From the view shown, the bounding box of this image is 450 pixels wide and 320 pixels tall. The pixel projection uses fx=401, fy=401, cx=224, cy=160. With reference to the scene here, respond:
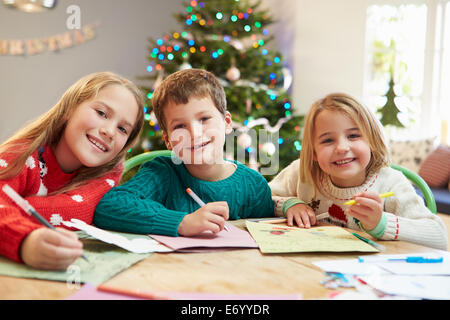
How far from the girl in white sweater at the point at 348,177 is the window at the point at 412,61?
9.89 ft

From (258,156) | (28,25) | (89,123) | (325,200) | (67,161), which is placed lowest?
(258,156)

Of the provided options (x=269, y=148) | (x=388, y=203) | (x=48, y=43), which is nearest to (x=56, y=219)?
(x=388, y=203)

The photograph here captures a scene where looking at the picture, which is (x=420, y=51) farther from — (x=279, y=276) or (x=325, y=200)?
(x=279, y=276)

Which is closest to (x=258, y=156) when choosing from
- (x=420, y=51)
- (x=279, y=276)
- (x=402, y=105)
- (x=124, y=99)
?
(x=402, y=105)

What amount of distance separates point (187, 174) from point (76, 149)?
277 mm

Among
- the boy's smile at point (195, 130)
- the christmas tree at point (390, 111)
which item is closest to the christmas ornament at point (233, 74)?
the christmas tree at point (390, 111)

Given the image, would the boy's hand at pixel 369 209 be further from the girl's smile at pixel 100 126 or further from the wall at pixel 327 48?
the wall at pixel 327 48

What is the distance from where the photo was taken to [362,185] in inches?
42.9

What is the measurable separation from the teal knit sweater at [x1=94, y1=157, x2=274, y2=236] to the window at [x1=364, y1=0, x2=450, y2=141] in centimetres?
A: 315

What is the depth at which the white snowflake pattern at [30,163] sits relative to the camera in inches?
35.1

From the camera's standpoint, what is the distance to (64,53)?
3.97 m

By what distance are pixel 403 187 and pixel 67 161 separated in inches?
34.0

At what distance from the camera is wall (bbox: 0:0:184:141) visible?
378 centimetres

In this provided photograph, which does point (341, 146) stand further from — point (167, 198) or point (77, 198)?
point (77, 198)
